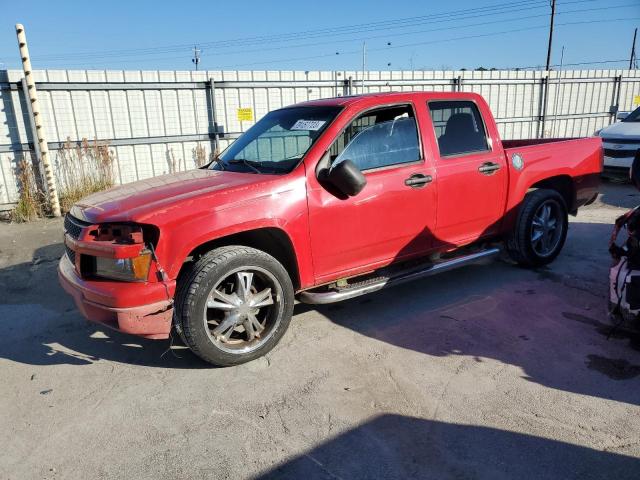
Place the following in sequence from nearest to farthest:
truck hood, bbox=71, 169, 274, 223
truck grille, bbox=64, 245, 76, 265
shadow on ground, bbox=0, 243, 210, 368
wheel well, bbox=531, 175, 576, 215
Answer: truck hood, bbox=71, 169, 274, 223 → truck grille, bbox=64, 245, 76, 265 → shadow on ground, bbox=0, 243, 210, 368 → wheel well, bbox=531, 175, 576, 215

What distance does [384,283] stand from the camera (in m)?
4.18

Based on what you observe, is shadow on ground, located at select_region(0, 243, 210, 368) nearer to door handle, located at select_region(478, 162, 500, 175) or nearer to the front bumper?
the front bumper

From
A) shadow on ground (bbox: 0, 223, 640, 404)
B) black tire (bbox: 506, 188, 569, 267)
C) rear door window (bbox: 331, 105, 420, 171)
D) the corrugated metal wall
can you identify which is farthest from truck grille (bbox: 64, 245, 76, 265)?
the corrugated metal wall

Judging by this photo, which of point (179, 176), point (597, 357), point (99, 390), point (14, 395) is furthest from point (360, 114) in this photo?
point (14, 395)

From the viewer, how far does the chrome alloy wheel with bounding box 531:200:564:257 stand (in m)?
5.24

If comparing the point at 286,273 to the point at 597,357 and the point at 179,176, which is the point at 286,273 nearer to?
the point at 179,176

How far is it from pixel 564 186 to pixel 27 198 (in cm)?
813

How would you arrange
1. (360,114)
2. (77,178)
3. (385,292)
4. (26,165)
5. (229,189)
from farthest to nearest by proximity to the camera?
(77,178)
(26,165)
(385,292)
(360,114)
(229,189)

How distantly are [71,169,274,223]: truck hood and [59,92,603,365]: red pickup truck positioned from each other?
0.02 metres

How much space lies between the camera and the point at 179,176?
14.0 feet

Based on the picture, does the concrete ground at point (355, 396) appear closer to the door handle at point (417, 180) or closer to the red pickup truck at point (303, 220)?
the red pickup truck at point (303, 220)

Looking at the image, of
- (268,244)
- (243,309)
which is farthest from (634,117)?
(243,309)

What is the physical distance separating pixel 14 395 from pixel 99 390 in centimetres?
58

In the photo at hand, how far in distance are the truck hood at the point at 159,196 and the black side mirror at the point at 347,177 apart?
48 cm
